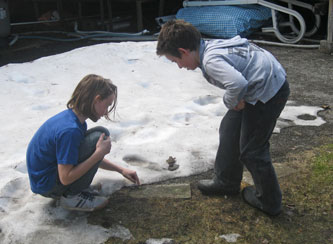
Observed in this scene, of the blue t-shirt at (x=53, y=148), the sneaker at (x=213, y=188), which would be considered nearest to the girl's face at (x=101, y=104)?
the blue t-shirt at (x=53, y=148)

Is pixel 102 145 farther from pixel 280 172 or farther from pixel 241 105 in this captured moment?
pixel 280 172

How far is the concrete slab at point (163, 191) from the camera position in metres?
2.68

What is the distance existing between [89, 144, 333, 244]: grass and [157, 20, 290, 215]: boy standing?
0.14m

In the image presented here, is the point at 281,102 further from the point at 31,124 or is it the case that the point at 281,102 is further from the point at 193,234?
the point at 31,124

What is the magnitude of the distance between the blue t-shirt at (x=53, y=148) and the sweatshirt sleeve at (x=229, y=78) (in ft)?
2.74

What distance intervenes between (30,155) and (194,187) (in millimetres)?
1157

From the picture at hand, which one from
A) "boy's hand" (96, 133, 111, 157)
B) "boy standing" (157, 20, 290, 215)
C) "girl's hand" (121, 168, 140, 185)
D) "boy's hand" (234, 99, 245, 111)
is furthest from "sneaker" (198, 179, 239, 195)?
"boy's hand" (96, 133, 111, 157)

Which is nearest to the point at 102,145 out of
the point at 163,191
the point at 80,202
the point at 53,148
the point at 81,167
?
the point at 81,167

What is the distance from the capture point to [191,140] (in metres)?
3.53

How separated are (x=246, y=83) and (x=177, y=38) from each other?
0.47 metres

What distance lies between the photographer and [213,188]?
8.71ft

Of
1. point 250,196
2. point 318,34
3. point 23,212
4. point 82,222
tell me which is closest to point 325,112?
point 250,196

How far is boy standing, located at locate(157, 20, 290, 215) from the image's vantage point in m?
2.13

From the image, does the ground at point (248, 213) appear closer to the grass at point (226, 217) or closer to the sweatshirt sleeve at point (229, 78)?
the grass at point (226, 217)
